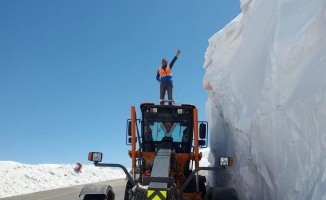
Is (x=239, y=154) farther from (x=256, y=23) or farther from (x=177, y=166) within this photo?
(x=256, y=23)

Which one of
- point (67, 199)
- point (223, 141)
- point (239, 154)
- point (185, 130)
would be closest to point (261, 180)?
point (239, 154)

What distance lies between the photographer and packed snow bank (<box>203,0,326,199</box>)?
5855 mm

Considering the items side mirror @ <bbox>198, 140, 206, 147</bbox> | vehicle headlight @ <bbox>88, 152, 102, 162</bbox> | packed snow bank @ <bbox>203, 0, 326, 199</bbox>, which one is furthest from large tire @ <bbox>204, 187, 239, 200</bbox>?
vehicle headlight @ <bbox>88, 152, 102, 162</bbox>

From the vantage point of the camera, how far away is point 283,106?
6625mm

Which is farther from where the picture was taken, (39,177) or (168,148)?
(39,177)

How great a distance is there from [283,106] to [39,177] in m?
17.6

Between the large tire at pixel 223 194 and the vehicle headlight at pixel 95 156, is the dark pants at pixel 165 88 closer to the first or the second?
the vehicle headlight at pixel 95 156

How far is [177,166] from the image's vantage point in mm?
8875

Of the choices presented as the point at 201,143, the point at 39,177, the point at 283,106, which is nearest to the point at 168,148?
the point at 201,143

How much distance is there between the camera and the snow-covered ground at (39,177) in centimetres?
1865

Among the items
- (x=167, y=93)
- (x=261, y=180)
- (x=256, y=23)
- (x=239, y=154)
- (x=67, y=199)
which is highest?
(x=256, y=23)

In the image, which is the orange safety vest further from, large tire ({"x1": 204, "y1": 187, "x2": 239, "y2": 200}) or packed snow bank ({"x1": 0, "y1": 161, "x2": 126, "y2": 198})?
packed snow bank ({"x1": 0, "y1": 161, "x2": 126, "y2": 198})

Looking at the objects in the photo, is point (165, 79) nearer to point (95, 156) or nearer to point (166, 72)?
point (166, 72)

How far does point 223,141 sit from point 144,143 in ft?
13.9
